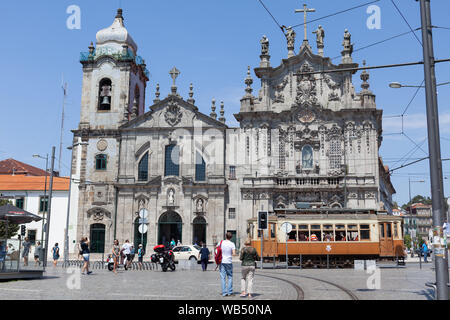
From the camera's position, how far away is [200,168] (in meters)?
43.9

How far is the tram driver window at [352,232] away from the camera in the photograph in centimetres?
2855

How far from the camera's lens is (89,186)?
45.2 m

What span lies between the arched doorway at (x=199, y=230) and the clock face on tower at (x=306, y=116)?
1261 centimetres

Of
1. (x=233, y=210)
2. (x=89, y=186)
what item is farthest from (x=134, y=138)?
(x=233, y=210)

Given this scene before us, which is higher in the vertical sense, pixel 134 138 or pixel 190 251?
pixel 134 138

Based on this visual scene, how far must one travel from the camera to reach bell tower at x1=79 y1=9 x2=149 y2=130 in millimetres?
46531

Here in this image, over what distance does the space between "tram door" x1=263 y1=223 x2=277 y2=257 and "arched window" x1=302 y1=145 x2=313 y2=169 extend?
13.7 metres

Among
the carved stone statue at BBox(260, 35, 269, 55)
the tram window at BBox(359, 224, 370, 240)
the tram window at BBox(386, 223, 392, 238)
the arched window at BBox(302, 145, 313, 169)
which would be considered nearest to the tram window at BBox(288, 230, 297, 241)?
the tram window at BBox(359, 224, 370, 240)

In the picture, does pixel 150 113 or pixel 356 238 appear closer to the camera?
pixel 356 238

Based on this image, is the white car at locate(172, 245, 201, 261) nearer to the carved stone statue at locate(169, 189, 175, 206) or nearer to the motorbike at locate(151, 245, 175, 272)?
the motorbike at locate(151, 245, 175, 272)
